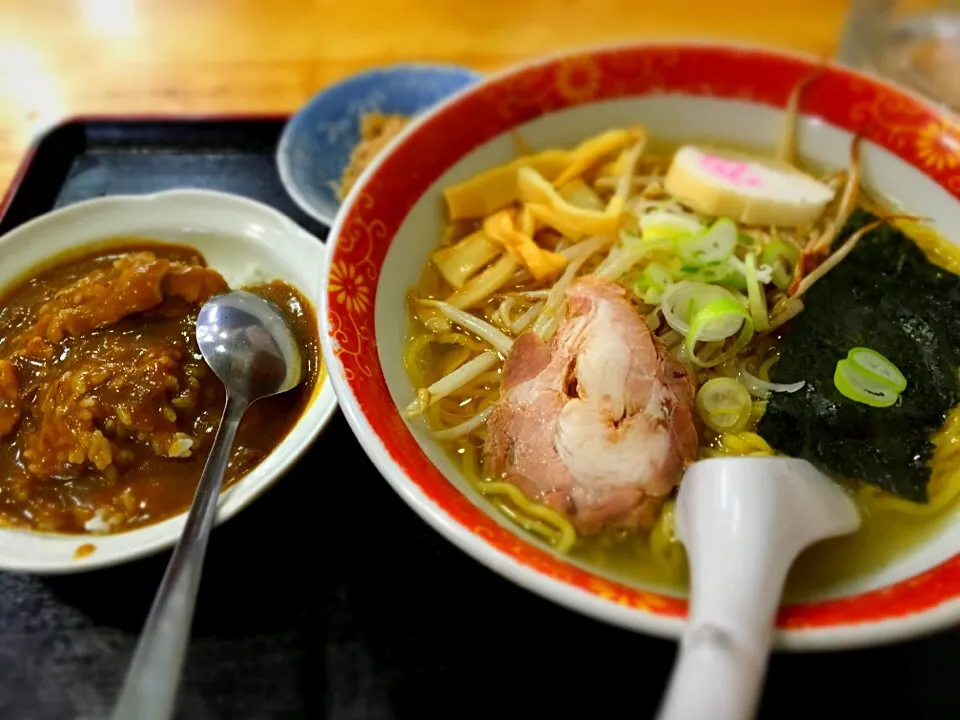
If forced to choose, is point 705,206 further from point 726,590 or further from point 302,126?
point 302,126

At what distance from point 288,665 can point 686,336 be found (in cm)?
92

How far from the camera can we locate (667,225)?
1.62 m

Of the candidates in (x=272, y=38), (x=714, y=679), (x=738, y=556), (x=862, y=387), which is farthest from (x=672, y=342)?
(x=272, y=38)

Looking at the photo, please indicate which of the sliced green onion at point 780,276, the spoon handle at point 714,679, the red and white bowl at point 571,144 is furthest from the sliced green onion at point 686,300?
the spoon handle at point 714,679

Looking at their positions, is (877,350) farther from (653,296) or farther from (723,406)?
(653,296)

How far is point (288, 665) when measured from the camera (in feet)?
4.05

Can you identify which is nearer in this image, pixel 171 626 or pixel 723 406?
pixel 171 626

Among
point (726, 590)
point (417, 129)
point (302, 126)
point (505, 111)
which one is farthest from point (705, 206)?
point (302, 126)

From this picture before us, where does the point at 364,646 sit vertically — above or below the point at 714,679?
below

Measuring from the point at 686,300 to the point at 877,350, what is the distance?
0.37 metres

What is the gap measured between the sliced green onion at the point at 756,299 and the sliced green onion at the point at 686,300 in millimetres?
34

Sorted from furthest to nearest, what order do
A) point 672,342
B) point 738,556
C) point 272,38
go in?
point 272,38 → point 672,342 → point 738,556

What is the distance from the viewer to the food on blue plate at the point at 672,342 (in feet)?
4.09

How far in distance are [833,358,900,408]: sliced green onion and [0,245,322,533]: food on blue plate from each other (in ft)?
3.27
